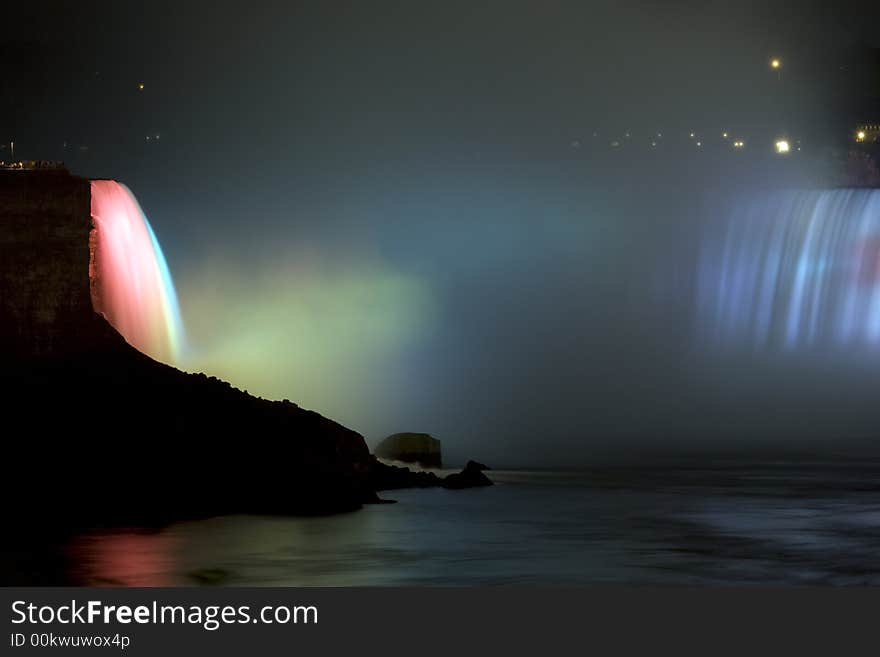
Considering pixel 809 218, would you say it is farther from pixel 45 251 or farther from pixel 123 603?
pixel 123 603

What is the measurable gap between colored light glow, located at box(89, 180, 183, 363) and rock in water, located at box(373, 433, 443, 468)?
814 cm

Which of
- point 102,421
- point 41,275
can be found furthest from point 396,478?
point 41,275

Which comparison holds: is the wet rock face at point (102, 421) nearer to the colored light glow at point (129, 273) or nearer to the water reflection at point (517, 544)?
the water reflection at point (517, 544)

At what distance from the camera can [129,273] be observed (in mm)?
47656

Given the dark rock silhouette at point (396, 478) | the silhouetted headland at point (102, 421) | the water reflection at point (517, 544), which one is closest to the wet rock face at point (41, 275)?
the silhouetted headland at point (102, 421)

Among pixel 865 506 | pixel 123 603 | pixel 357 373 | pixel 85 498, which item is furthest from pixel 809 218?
pixel 123 603

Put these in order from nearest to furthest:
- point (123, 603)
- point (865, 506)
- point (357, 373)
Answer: point (123, 603) → point (865, 506) → point (357, 373)

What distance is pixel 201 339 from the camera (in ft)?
244

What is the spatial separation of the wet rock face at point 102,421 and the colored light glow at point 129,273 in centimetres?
139

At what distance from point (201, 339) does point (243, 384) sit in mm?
4847

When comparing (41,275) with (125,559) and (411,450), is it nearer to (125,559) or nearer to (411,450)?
(125,559)

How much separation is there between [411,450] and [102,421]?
17794 mm

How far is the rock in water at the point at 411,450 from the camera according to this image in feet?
186

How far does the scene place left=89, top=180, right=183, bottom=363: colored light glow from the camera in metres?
45.8
